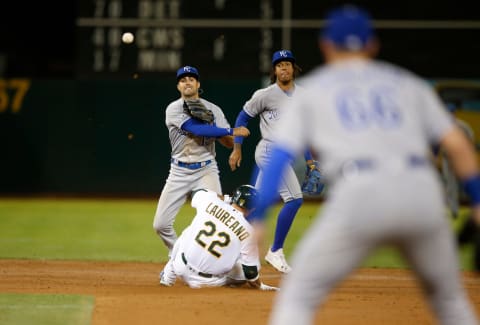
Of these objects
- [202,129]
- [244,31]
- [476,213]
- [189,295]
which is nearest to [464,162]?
[476,213]

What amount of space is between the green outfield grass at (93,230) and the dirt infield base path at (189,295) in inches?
31.6

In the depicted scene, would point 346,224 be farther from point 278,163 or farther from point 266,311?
point 266,311

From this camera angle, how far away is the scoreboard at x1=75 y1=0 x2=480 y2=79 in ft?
53.1

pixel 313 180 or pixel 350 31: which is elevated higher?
pixel 350 31

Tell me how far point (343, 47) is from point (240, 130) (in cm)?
462

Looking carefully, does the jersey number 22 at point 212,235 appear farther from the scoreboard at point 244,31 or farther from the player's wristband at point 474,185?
the scoreboard at point 244,31

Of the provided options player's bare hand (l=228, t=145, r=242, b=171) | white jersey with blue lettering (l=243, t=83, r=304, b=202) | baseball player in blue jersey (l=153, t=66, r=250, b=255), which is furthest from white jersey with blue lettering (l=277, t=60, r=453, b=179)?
white jersey with blue lettering (l=243, t=83, r=304, b=202)

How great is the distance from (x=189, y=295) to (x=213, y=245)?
0.43 meters

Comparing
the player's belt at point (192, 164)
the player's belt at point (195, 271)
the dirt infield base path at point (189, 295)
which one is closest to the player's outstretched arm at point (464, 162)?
the dirt infield base path at point (189, 295)

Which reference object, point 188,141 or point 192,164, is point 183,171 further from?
point 188,141

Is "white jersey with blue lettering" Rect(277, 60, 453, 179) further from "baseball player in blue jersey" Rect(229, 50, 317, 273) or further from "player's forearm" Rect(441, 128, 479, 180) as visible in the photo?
"baseball player in blue jersey" Rect(229, 50, 317, 273)

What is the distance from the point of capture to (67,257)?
34.0 ft

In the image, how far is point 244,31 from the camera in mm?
16266

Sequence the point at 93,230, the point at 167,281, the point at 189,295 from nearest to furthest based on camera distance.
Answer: the point at 189,295
the point at 167,281
the point at 93,230
